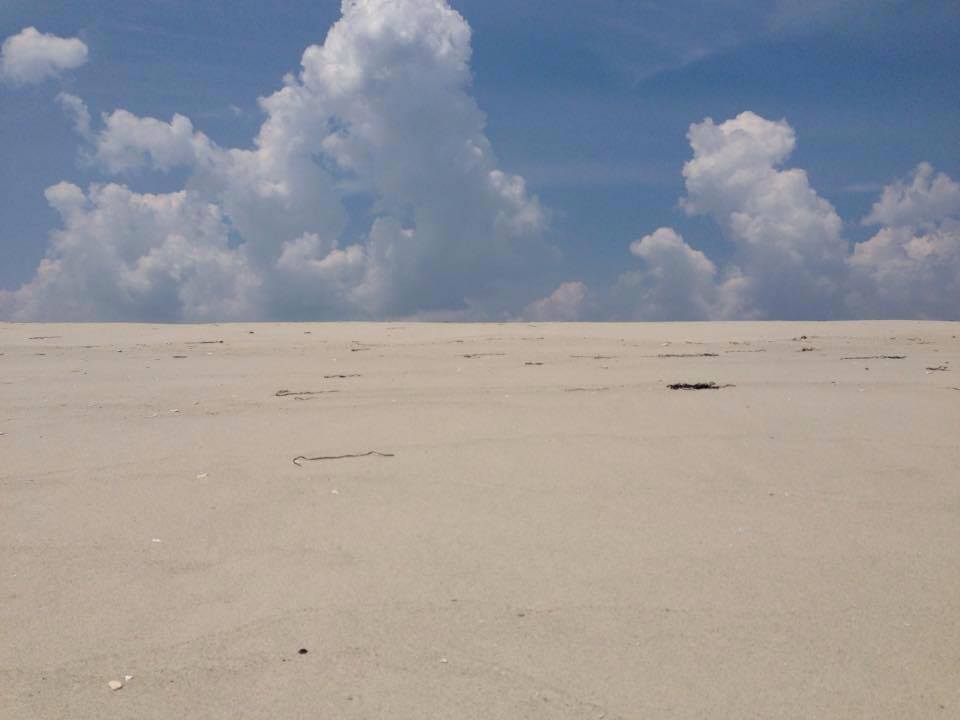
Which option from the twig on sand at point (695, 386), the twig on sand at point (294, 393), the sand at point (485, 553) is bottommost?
the sand at point (485, 553)

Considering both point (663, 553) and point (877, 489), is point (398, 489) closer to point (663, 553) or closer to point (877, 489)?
point (663, 553)

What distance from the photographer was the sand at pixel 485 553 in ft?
6.79

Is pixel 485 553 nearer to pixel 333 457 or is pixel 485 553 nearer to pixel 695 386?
pixel 333 457

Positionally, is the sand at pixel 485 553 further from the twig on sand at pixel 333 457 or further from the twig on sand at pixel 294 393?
the twig on sand at pixel 294 393

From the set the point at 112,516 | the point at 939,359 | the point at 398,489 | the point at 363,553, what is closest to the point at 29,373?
the point at 112,516

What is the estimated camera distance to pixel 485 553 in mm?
2854

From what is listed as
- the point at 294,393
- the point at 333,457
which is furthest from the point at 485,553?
the point at 294,393

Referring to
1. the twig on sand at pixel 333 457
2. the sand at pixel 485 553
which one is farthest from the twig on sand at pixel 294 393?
the twig on sand at pixel 333 457

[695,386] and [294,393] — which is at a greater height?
[695,386]

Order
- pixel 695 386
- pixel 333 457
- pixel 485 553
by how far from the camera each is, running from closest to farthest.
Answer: pixel 485 553 → pixel 333 457 → pixel 695 386

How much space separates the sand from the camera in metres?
2.07

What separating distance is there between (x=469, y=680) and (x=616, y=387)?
13.4 ft

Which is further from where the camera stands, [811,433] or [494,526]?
[811,433]

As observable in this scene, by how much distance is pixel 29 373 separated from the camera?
734cm
